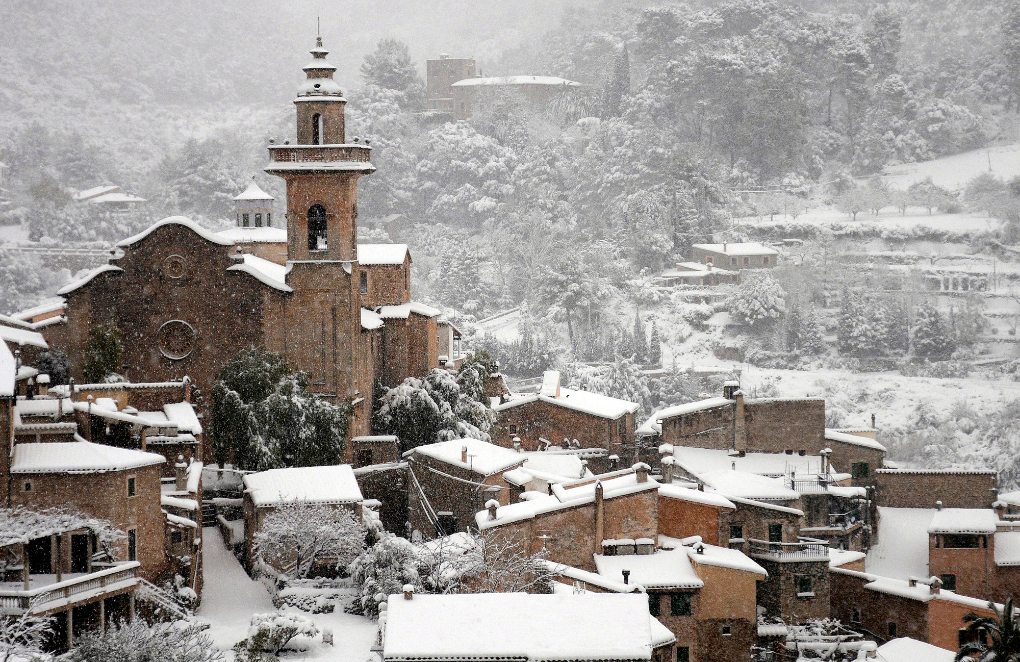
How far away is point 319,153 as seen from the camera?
33.2 metres

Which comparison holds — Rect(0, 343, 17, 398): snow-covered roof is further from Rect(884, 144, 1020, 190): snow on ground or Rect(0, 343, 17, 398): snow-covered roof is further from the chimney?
Rect(884, 144, 1020, 190): snow on ground

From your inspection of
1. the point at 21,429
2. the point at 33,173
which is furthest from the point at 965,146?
the point at 21,429

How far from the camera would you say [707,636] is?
26.2 metres

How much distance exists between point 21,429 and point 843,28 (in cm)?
9471

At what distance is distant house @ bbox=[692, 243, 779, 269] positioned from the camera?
81500 mm

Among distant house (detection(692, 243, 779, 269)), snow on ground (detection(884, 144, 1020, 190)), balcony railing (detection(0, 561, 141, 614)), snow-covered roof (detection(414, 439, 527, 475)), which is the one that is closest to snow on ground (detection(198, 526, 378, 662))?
balcony railing (detection(0, 561, 141, 614))

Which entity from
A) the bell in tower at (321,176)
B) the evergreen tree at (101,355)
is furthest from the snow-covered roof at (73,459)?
the bell in tower at (321,176)

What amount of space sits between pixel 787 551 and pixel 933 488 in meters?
13.2

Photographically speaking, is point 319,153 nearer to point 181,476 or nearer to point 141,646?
point 181,476

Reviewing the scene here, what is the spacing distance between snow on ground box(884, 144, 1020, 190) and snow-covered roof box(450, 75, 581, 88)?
24815mm

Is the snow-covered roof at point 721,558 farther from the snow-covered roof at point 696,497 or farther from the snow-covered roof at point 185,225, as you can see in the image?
the snow-covered roof at point 185,225

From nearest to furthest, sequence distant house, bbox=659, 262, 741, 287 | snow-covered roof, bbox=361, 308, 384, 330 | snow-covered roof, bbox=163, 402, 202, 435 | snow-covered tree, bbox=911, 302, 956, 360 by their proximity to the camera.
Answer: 1. snow-covered roof, bbox=163, 402, 202, 435
2. snow-covered roof, bbox=361, 308, 384, 330
3. snow-covered tree, bbox=911, 302, 956, 360
4. distant house, bbox=659, 262, 741, 287

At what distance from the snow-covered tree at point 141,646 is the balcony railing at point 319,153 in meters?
14.0

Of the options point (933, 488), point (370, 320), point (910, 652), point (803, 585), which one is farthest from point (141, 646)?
point (933, 488)
